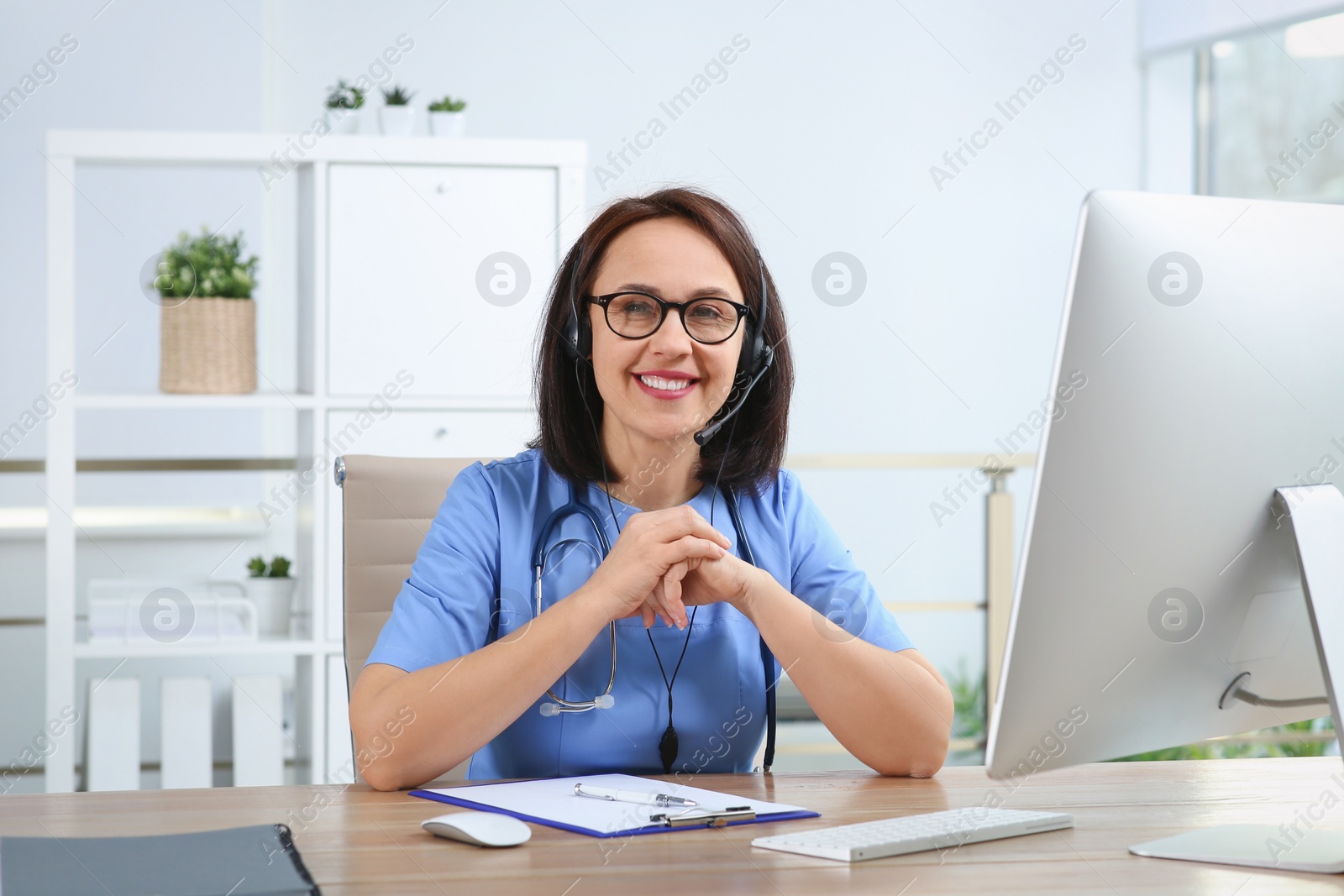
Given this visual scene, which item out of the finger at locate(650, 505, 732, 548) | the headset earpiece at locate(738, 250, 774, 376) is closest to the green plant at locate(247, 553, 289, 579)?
the headset earpiece at locate(738, 250, 774, 376)

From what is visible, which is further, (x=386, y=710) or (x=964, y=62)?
(x=964, y=62)

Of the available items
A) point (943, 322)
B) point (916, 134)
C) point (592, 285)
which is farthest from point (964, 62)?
point (592, 285)

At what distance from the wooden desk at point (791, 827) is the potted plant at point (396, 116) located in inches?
75.3

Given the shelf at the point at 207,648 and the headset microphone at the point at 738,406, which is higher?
the headset microphone at the point at 738,406

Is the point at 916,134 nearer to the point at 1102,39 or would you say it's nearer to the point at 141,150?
the point at 1102,39

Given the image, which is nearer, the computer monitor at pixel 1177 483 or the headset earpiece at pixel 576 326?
the computer monitor at pixel 1177 483

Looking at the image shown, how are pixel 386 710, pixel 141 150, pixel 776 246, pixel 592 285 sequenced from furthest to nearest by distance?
pixel 776 246 → pixel 141 150 → pixel 592 285 → pixel 386 710

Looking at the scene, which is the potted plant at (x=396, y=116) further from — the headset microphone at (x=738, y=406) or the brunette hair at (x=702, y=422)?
the headset microphone at (x=738, y=406)

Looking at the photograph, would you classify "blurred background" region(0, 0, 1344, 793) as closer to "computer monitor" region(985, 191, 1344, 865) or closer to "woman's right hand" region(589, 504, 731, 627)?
"woman's right hand" region(589, 504, 731, 627)

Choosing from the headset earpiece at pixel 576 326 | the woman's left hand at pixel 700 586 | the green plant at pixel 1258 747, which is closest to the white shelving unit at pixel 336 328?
the headset earpiece at pixel 576 326

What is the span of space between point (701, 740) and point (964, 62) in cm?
359

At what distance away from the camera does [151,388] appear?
119 inches

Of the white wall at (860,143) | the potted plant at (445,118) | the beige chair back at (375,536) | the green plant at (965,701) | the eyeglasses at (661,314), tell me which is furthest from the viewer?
the green plant at (965,701)

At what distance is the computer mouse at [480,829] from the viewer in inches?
36.5
